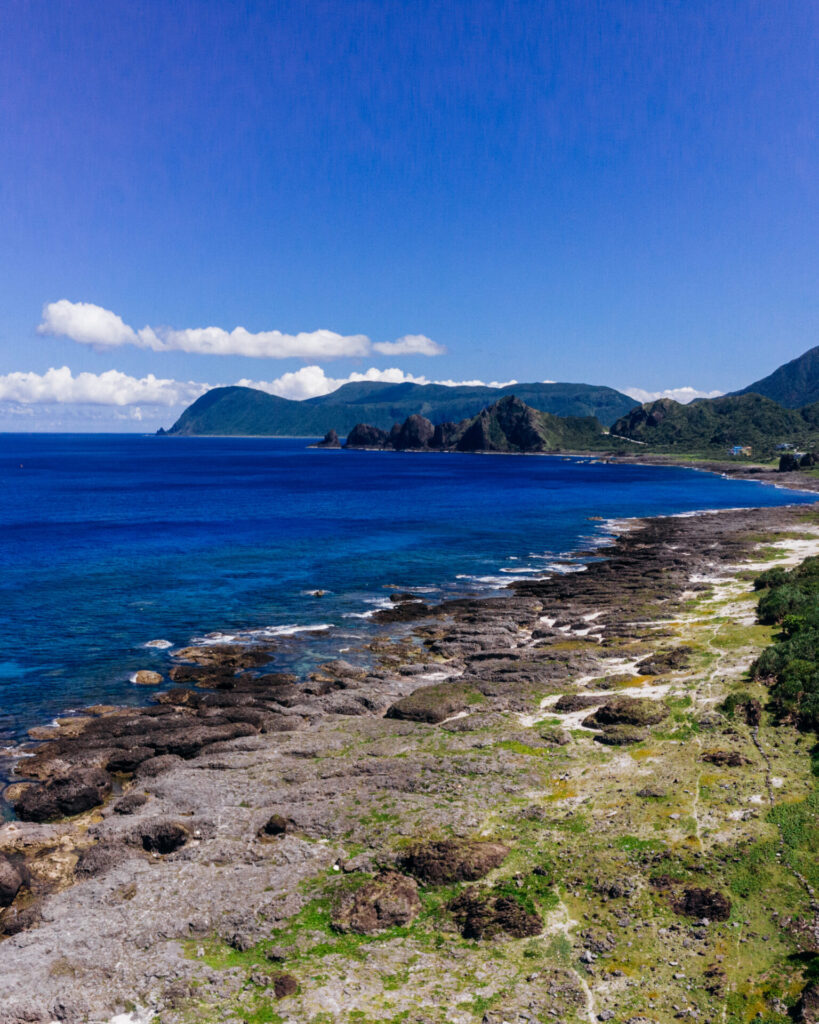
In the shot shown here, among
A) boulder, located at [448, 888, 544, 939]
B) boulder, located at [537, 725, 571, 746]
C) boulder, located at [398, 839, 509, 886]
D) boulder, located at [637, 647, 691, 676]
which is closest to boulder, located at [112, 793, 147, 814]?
boulder, located at [398, 839, 509, 886]

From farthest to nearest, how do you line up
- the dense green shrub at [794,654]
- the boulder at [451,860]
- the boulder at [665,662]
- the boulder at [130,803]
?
the boulder at [665,662], the dense green shrub at [794,654], the boulder at [130,803], the boulder at [451,860]

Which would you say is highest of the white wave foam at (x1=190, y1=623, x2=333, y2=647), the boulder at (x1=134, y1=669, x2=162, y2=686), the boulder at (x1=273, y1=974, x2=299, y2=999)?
the white wave foam at (x1=190, y1=623, x2=333, y2=647)

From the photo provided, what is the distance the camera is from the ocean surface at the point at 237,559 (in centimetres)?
4650

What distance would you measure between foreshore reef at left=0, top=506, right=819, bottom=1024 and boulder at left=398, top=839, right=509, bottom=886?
82mm

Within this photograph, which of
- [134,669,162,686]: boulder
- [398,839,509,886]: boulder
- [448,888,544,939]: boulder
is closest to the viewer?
[448,888,544,939]: boulder

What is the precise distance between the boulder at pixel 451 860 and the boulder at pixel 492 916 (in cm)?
95

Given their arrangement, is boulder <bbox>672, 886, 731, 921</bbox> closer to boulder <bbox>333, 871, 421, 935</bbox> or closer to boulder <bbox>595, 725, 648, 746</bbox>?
boulder <bbox>333, 871, 421, 935</bbox>

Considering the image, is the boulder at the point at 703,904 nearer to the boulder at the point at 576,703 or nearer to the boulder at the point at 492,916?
the boulder at the point at 492,916

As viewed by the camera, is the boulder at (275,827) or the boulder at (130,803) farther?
the boulder at (130,803)

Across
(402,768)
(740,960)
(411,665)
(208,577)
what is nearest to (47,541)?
(208,577)

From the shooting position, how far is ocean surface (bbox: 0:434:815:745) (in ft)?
153

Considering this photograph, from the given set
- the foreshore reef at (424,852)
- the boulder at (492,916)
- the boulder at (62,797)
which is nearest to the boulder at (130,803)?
the foreshore reef at (424,852)

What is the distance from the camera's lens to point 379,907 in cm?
2002

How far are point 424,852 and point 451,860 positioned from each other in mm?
1037
